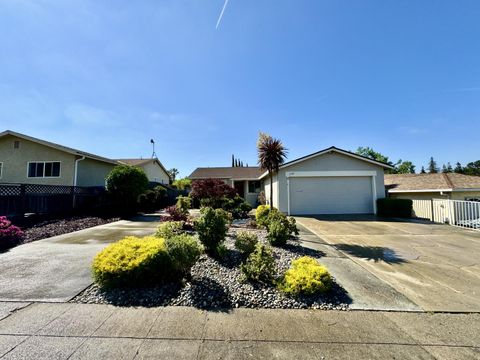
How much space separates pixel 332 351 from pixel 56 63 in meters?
12.2

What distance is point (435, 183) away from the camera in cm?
1574

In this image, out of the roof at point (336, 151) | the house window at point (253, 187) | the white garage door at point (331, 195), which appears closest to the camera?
the roof at point (336, 151)

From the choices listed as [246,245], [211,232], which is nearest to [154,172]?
[211,232]

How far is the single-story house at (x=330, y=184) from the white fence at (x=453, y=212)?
2.45 metres

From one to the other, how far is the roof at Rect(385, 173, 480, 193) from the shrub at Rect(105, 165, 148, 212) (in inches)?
767

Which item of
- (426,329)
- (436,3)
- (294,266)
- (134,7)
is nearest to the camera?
(426,329)

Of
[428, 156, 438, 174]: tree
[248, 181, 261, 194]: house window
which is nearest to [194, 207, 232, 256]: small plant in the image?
[248, 181, 261, 194]: house window

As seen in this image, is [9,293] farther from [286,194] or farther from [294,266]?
[286,194]

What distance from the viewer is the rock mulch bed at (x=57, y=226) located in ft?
24.6

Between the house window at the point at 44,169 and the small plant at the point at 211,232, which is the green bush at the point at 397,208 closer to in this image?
the small plant at the point at 211,232

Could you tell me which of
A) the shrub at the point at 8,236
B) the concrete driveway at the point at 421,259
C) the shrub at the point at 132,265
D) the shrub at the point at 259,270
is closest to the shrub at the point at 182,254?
the shrub at the point at 132,265

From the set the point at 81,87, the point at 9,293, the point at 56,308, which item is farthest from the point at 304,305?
the point at 81,87

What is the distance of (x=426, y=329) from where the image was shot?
2.83 metres

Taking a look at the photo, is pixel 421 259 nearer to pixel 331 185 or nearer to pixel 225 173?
pixel 331 185
